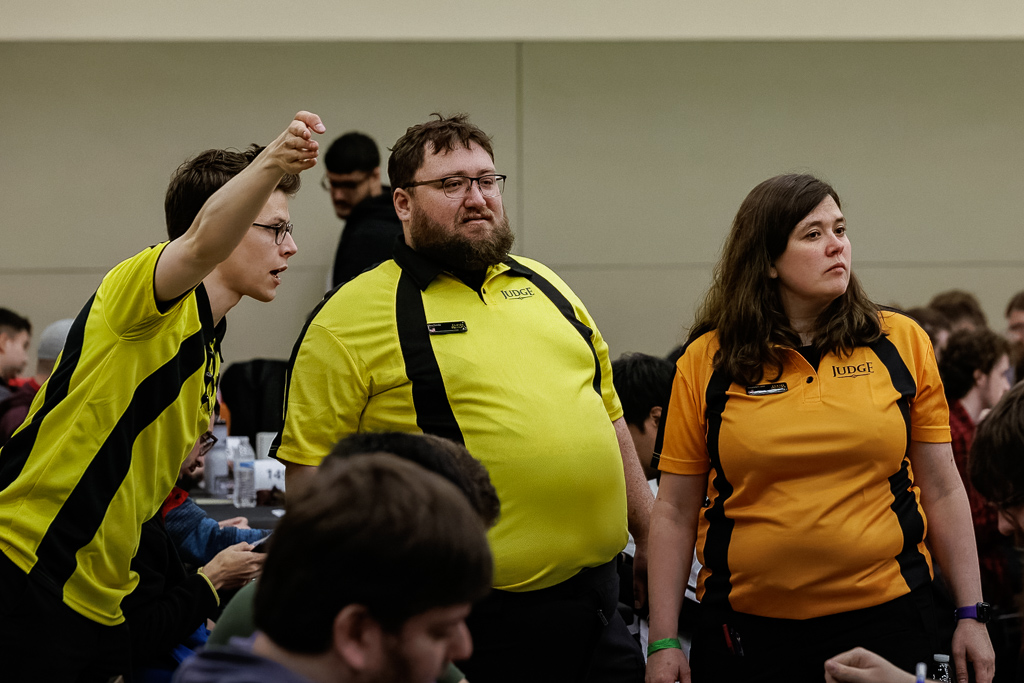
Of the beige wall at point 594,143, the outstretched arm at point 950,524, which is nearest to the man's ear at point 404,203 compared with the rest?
the outstretched arm at point 950,524

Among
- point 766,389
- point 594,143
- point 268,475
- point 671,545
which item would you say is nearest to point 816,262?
point 766,389

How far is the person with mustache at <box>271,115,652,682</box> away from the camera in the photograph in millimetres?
2129

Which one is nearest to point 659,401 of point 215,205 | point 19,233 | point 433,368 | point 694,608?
point 694,608

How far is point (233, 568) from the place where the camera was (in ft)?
8.15

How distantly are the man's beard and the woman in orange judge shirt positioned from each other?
1.60 ft

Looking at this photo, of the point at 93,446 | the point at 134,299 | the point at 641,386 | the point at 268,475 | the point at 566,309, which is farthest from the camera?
the point at 268,475

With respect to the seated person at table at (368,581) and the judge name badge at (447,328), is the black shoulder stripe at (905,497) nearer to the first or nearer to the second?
the judge name badge at (447,328)

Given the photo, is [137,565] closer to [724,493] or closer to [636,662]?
[636,662]

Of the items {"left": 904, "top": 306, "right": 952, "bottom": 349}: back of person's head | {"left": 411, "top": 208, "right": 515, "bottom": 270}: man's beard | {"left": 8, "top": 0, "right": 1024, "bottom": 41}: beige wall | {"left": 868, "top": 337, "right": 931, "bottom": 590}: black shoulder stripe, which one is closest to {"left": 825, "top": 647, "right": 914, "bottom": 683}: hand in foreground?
{"left": 868, "top": 337, "right": 931, "bottom": 590}: black shoulder stripe

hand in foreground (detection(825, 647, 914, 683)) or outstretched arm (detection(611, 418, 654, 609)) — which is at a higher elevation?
outstretched arm (detection(611, 418, 654, 609))

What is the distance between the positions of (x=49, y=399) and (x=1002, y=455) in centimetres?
176

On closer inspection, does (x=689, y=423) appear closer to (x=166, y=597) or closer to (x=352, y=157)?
(x=166, y=597)

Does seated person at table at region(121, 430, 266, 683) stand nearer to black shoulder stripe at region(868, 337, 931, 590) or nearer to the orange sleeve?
the orange sleeve

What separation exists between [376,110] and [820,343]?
14.4ft
